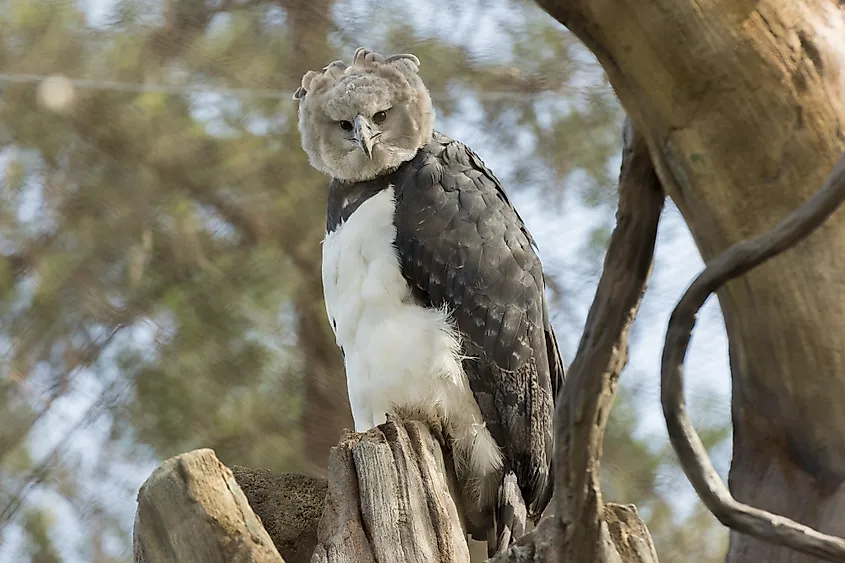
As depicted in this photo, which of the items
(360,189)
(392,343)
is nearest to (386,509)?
(392,343)

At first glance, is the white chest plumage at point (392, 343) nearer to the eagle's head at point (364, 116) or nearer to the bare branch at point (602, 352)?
the eagle's head at point (364, 116)

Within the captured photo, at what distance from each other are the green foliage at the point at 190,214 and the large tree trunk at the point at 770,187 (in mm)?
1985

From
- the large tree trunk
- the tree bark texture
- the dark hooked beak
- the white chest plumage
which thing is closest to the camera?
the large tree trunk

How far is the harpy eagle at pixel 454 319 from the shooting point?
1985mm

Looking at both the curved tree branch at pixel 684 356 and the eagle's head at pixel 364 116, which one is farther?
the eagle's head at pixel 364 116

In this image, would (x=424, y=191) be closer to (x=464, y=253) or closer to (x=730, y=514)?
(x=464, y=253)

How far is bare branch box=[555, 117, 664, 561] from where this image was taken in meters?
0.89

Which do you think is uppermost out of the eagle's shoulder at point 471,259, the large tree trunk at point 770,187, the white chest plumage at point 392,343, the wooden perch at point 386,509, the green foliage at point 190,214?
the large tree trunk at point 770,187

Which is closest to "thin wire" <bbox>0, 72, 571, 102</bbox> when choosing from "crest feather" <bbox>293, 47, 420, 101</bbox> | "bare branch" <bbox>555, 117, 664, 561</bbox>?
"crest feather" <bbox>293, 47, 420, 101</bbox>

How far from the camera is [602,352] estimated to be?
2.92 ft

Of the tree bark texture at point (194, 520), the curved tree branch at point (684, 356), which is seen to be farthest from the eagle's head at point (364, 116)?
the curved tree branch at point (684, 356)

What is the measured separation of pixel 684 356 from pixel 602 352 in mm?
62

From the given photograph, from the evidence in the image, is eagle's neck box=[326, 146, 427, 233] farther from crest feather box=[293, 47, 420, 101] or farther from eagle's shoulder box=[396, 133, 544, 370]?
crest feather box=[293, 47, 420, 101]

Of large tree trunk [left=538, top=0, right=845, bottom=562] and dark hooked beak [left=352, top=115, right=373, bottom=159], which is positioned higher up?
large tree trunk [left=538, top=0, right=845, bottom=562]
